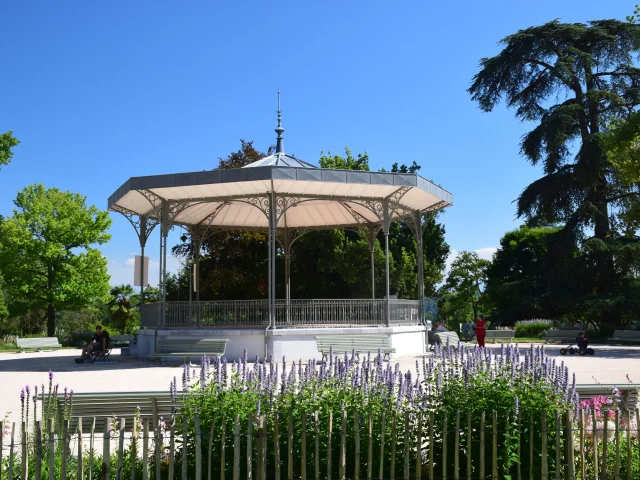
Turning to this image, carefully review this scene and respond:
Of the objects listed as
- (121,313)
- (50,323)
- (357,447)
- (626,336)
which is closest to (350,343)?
(357,447)

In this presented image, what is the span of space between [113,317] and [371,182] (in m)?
22.2

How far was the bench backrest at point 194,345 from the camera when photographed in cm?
1850

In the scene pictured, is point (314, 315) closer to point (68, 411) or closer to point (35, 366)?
point (35, 366)

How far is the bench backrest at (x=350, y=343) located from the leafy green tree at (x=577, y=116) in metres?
16.9

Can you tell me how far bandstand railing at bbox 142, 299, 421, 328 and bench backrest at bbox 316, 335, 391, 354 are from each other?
3.70ft

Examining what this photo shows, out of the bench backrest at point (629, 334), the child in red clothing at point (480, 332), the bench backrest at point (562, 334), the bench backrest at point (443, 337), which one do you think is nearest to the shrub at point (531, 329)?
the bench backrest at point (562, 334)

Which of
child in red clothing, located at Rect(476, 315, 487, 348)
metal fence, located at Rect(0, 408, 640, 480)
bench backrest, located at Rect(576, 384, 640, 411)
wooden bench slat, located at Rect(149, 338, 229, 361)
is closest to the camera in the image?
metal fence, located at Rect(0, 408, 640, 480)

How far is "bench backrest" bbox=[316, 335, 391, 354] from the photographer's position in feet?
59.7

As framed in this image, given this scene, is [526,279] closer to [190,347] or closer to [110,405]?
[190,347]

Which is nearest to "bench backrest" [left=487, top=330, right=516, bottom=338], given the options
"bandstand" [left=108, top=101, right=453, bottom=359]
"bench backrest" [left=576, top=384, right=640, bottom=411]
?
"bandstand" [left=108, top=101, right=453, bottom=359]

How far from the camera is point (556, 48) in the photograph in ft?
120

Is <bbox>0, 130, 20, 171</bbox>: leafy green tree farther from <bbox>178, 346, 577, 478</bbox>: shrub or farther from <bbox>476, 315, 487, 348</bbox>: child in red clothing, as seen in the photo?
<bbox>178, 346, 577, 478</bbox>: shrub

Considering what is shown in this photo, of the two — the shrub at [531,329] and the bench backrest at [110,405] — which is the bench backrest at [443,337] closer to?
the bench backrest at [110,405]

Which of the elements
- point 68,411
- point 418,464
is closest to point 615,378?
point 418,464
